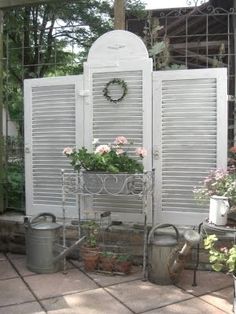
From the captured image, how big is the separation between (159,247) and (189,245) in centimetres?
27

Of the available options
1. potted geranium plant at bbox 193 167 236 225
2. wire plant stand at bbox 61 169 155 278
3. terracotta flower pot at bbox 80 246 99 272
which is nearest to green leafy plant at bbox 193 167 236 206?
potted geranium plant at bbox 193 167 236 225

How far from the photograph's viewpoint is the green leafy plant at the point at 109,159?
349cm

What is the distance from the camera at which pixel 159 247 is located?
3.34 m

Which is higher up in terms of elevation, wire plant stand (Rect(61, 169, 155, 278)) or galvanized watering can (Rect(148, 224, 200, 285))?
wire plant stand (Rect(61, 169, 155, 278))

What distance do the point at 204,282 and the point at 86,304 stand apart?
1.03 m

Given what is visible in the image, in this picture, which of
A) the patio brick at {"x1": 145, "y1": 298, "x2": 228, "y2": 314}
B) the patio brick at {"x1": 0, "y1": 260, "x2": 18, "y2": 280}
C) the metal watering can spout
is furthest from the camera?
the patio brick at {"x1": 0, "y1": 260, "x2": 18, "y2": 280}

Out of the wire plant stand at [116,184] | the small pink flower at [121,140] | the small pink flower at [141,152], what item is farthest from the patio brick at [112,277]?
the small pink flower at [121,140]

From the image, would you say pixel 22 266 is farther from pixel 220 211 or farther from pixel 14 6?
pixel 14 6

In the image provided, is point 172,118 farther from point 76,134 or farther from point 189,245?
point 189,245

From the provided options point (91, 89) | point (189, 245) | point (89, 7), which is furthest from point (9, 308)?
point (89, 7)

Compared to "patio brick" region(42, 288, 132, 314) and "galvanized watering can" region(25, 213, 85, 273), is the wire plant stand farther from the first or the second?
"patio brick" region(42, 288, 132, 314)

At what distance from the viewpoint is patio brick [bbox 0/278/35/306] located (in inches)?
121

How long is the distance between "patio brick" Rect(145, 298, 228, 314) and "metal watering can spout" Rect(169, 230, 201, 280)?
333mm

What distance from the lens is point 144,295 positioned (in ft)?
10.3
